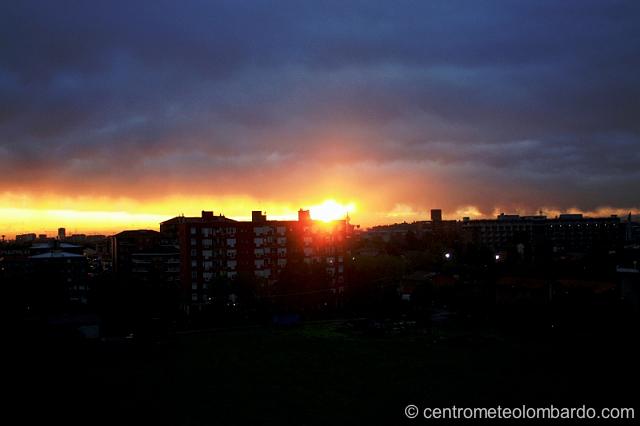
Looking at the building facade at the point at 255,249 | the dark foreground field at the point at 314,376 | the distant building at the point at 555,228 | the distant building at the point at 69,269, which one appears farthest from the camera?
the distant building at the point at 555,228

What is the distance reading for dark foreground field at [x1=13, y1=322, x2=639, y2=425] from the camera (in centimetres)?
1861

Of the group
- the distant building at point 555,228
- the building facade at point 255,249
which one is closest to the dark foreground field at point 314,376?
the building facade at point 255,249

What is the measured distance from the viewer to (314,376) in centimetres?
2820

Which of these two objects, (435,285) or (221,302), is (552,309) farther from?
(221,302)

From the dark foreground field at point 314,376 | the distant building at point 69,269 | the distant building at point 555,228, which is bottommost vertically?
the dark foreground field at point 314,376

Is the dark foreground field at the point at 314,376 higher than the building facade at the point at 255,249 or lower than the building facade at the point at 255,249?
lower

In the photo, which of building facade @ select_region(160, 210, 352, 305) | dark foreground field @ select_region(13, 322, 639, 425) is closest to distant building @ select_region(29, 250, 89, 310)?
building facade @ select_region(160, 210, 352, 305)

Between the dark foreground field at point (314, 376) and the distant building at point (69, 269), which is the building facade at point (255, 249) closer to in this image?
the distant building at point (69, 269)

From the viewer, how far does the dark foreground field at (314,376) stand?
1861 cm

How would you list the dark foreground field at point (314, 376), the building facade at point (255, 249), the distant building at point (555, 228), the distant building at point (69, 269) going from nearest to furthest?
1. the dark foreground field at point (314, 376)
2. the building facade at point (255, 249)
3. the distant building at point (69, 269)
4. the distant building at point (555, 228)

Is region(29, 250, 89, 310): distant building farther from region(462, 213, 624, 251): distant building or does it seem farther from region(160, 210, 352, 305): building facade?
region(462, 213, 624, 251): distant building

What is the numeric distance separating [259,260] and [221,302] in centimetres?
1448

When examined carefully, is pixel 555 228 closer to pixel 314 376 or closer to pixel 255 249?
pixel 255 249

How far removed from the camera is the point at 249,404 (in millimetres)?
23312
